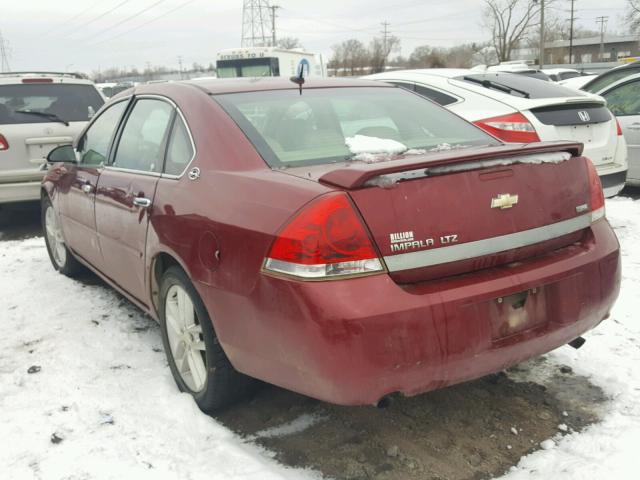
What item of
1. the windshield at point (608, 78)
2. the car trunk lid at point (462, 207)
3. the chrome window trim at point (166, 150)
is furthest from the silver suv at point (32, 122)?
the windshield at point (608, 78)

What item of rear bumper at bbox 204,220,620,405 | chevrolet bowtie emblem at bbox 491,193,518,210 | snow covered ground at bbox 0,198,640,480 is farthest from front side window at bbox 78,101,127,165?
chevrolet bowtie emblem at bbox 491,193,518,210

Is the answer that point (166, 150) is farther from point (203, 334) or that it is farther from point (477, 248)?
point (477, 248)

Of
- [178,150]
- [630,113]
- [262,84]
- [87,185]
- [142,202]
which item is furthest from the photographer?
[630,113]

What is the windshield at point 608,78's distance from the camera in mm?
8727

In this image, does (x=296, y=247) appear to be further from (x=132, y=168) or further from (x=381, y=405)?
(x=132, y=168)

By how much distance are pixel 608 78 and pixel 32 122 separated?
7926 millimetres

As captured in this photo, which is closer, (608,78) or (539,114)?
(539,114)

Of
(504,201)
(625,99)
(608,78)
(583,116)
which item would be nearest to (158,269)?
(504,201)

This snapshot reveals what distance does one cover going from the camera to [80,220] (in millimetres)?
4363

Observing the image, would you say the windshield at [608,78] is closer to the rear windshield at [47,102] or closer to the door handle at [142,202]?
the rear windshield at [47,102]

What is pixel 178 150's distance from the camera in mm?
3109

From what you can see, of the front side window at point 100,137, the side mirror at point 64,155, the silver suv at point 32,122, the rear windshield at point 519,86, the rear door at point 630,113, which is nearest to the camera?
the front side window at point 100,137

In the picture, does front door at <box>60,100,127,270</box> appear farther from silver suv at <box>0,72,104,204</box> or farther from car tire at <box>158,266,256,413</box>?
silver suv at <box>0,72,104,204</box>

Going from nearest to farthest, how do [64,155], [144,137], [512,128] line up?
[144,137] → [64,155] → [512,128]
